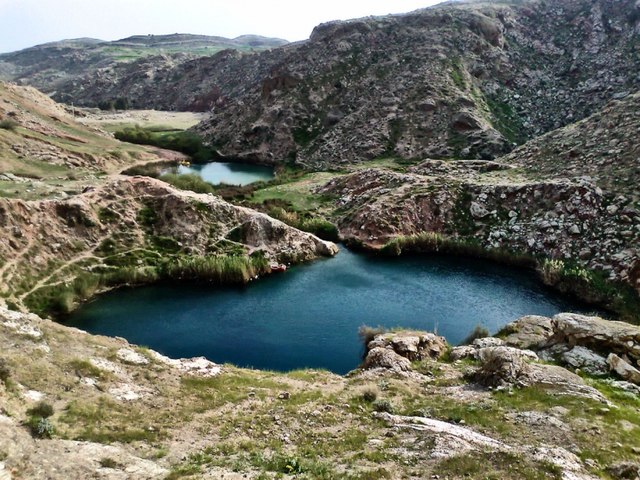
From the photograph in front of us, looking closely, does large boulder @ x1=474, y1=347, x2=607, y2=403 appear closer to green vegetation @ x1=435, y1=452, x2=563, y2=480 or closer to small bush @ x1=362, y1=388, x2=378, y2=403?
small bush @ x1=362, y1=388, x2=378, y2=403

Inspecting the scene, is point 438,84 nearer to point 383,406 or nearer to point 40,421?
point 383,406

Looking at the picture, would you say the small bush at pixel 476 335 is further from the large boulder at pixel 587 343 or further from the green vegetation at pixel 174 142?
the green vegetation at pixel 174 142

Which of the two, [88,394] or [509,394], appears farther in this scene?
[509,394]

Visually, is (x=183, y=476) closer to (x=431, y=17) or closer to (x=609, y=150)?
(x=609, y=150)

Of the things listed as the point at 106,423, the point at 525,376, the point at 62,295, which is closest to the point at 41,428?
the point at 106,423

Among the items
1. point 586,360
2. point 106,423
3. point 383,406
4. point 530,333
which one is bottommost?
point 530,333

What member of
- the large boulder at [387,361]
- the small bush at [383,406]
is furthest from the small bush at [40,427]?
the large boulder at [387,361]

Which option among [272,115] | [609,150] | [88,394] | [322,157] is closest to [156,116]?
[272,115]
